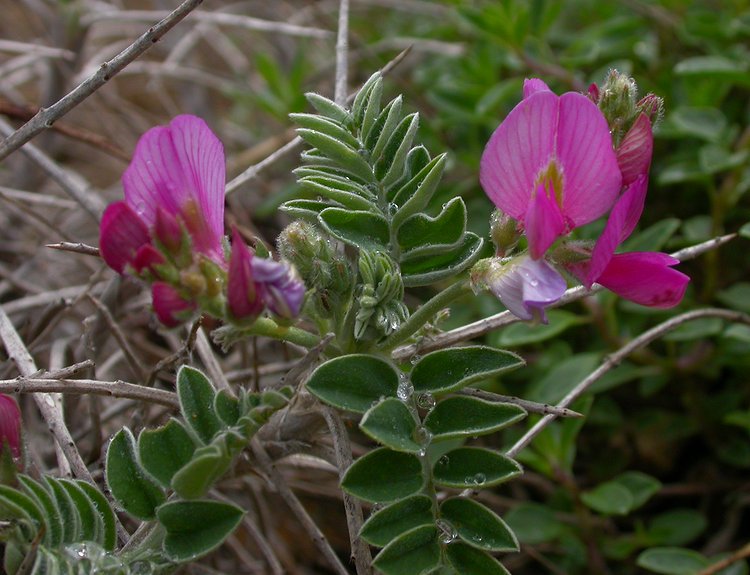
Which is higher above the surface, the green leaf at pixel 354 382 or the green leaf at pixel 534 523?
the green leaf at pixel 354 382

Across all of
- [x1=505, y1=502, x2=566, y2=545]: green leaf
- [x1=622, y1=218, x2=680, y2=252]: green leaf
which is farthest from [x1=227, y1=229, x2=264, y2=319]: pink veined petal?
[x1=622, y1=218, x2=680, y2=252]: green leaf

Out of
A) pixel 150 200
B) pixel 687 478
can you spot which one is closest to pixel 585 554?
pixel 687 478

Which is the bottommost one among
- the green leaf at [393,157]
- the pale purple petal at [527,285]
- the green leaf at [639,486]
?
→ the green leaf at [639,486]

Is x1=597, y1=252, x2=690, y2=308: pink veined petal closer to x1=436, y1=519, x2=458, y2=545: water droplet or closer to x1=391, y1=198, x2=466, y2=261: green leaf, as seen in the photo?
x1=391, y1=198, x2=466, y2=261: green leaf

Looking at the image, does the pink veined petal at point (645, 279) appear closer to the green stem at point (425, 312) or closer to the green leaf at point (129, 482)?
the green stem at point (425, 312)

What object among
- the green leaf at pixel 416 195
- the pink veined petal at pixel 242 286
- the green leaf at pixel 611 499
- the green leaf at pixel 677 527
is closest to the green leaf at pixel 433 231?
the green leaf at pixel 416 195

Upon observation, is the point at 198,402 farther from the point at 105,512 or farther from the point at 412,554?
the point at 412,554
